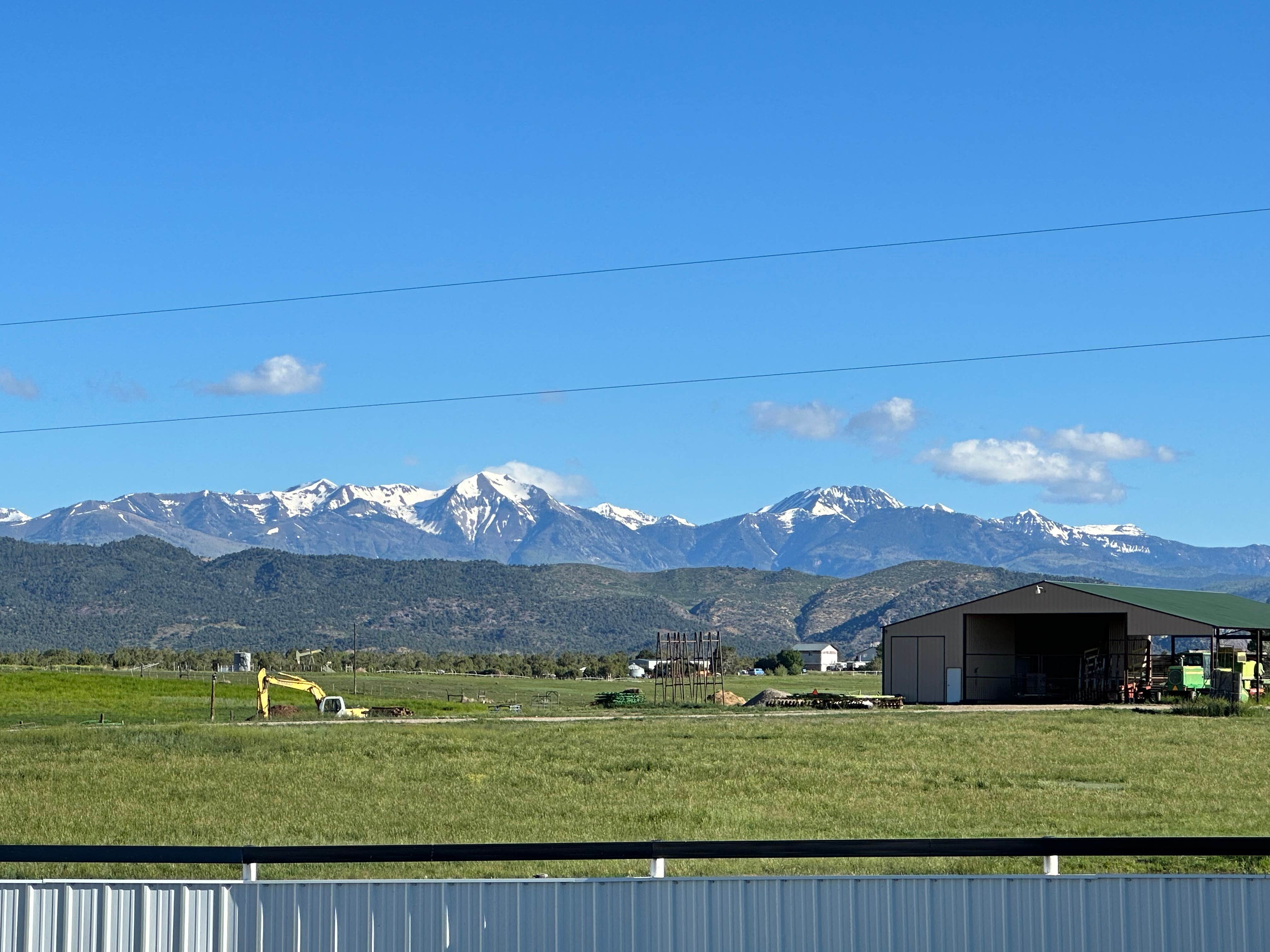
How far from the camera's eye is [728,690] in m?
89.2

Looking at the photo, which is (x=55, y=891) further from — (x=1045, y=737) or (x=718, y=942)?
(x=1045, y=737)

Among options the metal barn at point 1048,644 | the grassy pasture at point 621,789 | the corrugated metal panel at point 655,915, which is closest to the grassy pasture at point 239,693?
the metal barn at point 1048,644

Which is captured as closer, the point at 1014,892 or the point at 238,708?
the point at 1014,892

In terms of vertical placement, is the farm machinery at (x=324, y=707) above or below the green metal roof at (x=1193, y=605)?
below

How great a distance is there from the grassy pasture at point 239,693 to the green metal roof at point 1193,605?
2131 centimetres

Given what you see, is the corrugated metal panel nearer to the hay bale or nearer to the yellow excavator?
the yellow excavator

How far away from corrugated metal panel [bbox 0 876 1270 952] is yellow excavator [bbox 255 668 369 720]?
139 ft

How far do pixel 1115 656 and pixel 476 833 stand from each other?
53601 mm

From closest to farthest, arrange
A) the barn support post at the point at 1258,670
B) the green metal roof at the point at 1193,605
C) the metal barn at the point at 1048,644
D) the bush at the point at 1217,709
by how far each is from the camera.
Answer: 1. the bush at the point at 1217,709
2. the barn support post at the point at 1258,670
3. the green metal roof at the point at 1193,605
4. the metal barn at the point at 1048,644

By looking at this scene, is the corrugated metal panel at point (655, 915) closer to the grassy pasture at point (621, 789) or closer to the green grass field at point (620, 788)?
the green grass field at point (620, 788)

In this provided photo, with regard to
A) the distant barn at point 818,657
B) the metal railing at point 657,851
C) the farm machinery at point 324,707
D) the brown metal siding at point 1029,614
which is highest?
the brown metal siding at point 1029,614

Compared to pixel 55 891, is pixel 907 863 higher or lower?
lower

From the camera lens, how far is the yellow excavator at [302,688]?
51281mm

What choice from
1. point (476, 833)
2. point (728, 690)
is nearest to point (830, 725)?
point (476, 833)
